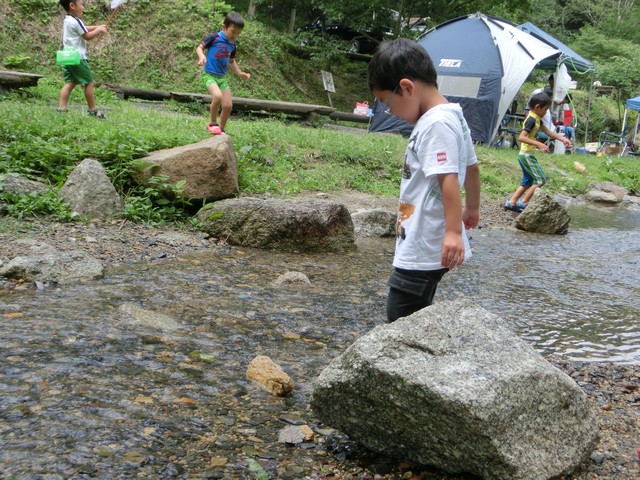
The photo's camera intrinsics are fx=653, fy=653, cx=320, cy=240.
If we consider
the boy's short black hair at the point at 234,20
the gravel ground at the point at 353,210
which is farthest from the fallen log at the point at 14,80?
the gravel ground at the point at 353,210

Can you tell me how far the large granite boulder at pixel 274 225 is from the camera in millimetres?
6016

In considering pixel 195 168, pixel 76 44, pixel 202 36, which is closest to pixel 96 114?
pixel 76 44

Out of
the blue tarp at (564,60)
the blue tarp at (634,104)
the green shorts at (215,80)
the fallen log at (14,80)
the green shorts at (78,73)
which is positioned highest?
the blue tarp at (564,60)

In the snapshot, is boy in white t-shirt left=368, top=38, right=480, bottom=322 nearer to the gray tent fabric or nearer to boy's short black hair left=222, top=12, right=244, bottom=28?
boy's short black hair left=222, top=12, right=244, bottom=28

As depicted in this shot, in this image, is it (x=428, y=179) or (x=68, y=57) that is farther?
(x=68, y=57)

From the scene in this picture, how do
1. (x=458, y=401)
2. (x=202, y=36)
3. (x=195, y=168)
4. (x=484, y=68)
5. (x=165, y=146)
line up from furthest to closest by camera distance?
(x=202, y=36)
(x=484, y=68)
(x=165, y=146)
(x=195, y=168)
(x=458, y=401)

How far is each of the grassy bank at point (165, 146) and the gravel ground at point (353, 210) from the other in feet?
1.04

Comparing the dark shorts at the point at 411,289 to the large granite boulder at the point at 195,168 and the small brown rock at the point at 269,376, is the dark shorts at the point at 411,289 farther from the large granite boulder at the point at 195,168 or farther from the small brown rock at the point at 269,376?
the large granite boulder at the point at 195,168

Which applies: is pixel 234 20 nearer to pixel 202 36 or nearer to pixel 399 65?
pixel 399 65

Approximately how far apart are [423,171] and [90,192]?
13.0 ft

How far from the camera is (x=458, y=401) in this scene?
7.05ft

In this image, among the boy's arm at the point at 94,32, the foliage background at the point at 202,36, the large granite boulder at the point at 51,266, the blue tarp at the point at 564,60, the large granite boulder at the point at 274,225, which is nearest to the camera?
the large granite boulder at the point at 51,266

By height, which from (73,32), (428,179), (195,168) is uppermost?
(73,32)

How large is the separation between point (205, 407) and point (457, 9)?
819 inches
